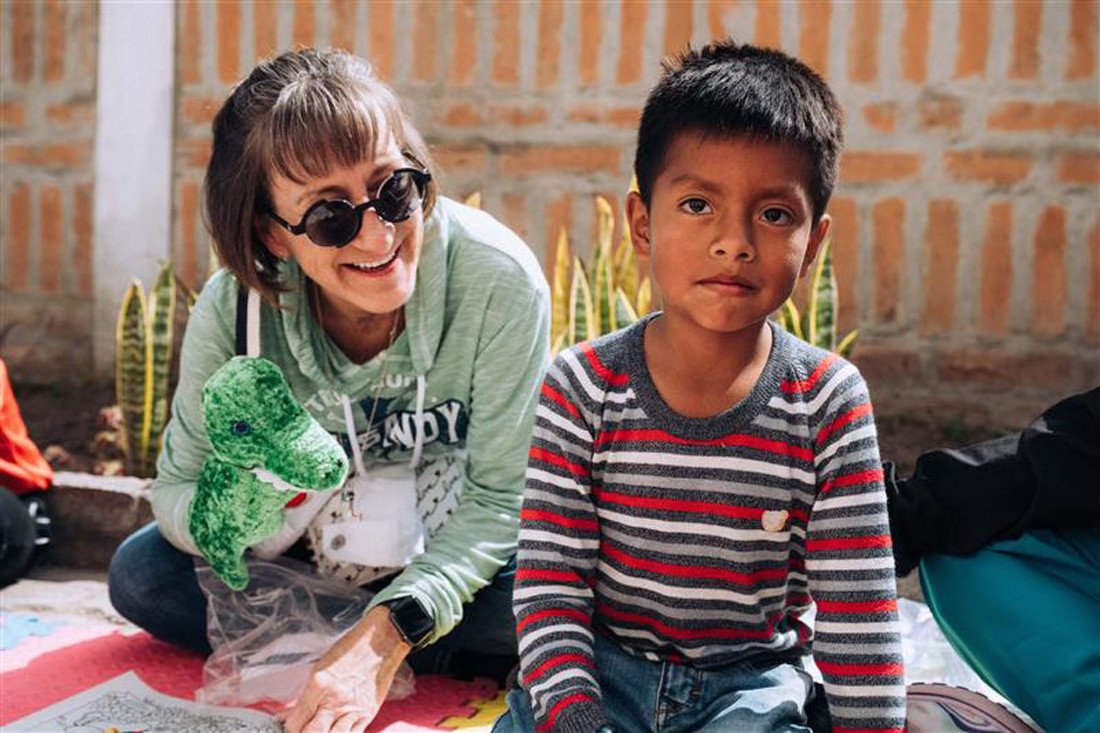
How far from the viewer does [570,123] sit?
4070mm

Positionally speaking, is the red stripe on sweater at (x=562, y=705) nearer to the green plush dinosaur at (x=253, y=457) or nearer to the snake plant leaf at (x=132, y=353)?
the green plush dinosaur at (x=253, y=457)

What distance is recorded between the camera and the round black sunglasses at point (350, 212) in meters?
2.26

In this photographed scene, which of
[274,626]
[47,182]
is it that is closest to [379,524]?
[274,626]

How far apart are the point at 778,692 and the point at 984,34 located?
8.28 ft

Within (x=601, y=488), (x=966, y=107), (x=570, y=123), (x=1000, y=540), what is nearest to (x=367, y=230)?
(x=601, y=488)

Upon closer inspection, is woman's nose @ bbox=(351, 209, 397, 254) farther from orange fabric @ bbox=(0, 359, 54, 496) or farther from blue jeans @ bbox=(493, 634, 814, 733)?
orange fabric @ bbox=(0, 359, 54, 496)

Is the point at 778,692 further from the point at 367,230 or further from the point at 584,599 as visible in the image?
the point at 367,230

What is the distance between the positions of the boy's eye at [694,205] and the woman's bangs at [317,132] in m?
0.69

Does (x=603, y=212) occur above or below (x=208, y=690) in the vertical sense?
above

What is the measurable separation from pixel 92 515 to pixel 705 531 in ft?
7.16

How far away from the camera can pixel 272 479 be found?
234 cm

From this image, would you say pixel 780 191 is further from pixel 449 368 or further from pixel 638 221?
pixel 449 368

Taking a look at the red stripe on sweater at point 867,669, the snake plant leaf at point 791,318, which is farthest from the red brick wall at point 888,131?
the red stripe on sweater at point 867,669

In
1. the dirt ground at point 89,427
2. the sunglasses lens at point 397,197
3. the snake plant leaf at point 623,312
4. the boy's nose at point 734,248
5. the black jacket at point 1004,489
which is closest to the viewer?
the boy's nose at point 734,248
